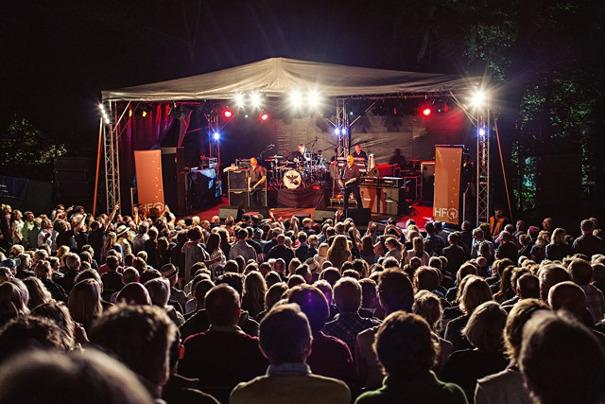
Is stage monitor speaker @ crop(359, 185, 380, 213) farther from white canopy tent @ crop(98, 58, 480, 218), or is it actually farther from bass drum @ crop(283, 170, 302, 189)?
white canopy tent @ crop(98, 58, 480, 218)

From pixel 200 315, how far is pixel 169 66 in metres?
30.6

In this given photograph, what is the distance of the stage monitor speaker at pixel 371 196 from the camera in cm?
2058

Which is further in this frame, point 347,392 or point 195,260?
point 195,260

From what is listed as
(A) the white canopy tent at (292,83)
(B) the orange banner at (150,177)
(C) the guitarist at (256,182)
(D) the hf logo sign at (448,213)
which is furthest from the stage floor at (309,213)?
(A) the white canopy tent at (292,83)

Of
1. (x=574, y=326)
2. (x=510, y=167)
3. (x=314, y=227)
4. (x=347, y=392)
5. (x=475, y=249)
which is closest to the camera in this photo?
(x=574, y=326)

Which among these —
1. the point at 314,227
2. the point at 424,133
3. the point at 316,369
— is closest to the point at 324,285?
the point at 316,369

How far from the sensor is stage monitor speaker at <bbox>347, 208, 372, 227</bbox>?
671 inches

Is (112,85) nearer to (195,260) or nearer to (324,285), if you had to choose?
(195,260)

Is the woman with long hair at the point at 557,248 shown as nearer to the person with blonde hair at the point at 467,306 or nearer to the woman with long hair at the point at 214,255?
the woman with long hair at the point at 214,255

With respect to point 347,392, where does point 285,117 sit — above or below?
above

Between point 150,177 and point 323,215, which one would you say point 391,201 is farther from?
point 150,177

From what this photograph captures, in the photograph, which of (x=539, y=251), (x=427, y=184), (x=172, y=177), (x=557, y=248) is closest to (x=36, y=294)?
(x=557, y=248)

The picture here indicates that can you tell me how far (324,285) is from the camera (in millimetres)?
6254

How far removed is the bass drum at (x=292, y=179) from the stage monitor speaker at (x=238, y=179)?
1.49 metres
